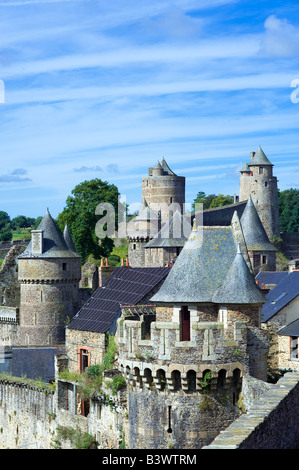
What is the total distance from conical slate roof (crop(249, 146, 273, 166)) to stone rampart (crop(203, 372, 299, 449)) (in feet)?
209

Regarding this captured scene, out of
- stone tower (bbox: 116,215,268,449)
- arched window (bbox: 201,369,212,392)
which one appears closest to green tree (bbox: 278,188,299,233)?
stone tower (bbox: 116,215,268,449)

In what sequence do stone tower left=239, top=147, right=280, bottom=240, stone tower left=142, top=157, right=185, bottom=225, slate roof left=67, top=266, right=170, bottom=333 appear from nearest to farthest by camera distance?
slate roof left=67, top=266, right=170, bottom=333 → stone tower left=239, top=147, right=280, bottom=240 → stone tower left=142, top=157, right=185, bottom=225

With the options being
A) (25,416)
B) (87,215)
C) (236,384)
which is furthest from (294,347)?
(87,215)

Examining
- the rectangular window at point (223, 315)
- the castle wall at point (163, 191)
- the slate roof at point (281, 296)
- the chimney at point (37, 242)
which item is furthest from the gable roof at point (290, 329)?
the castle wall at point (163, 191)

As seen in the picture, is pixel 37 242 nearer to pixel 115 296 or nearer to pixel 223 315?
pixel 115 296

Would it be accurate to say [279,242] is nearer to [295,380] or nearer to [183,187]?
[183,187]

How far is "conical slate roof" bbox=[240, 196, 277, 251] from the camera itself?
5544cm

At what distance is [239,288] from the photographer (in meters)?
18.9

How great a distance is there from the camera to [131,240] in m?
64.6

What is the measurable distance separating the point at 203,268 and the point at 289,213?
85915mm

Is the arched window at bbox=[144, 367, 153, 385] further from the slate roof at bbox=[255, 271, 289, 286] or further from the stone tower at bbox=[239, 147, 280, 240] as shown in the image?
the stone tower at bbox=[239, 147, 280, 240]

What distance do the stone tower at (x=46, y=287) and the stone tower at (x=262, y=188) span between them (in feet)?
132

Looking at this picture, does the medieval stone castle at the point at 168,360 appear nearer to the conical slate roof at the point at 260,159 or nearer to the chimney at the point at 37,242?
the chimney at the point at 37,242

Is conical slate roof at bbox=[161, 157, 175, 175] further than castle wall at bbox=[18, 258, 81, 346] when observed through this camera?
Yes
